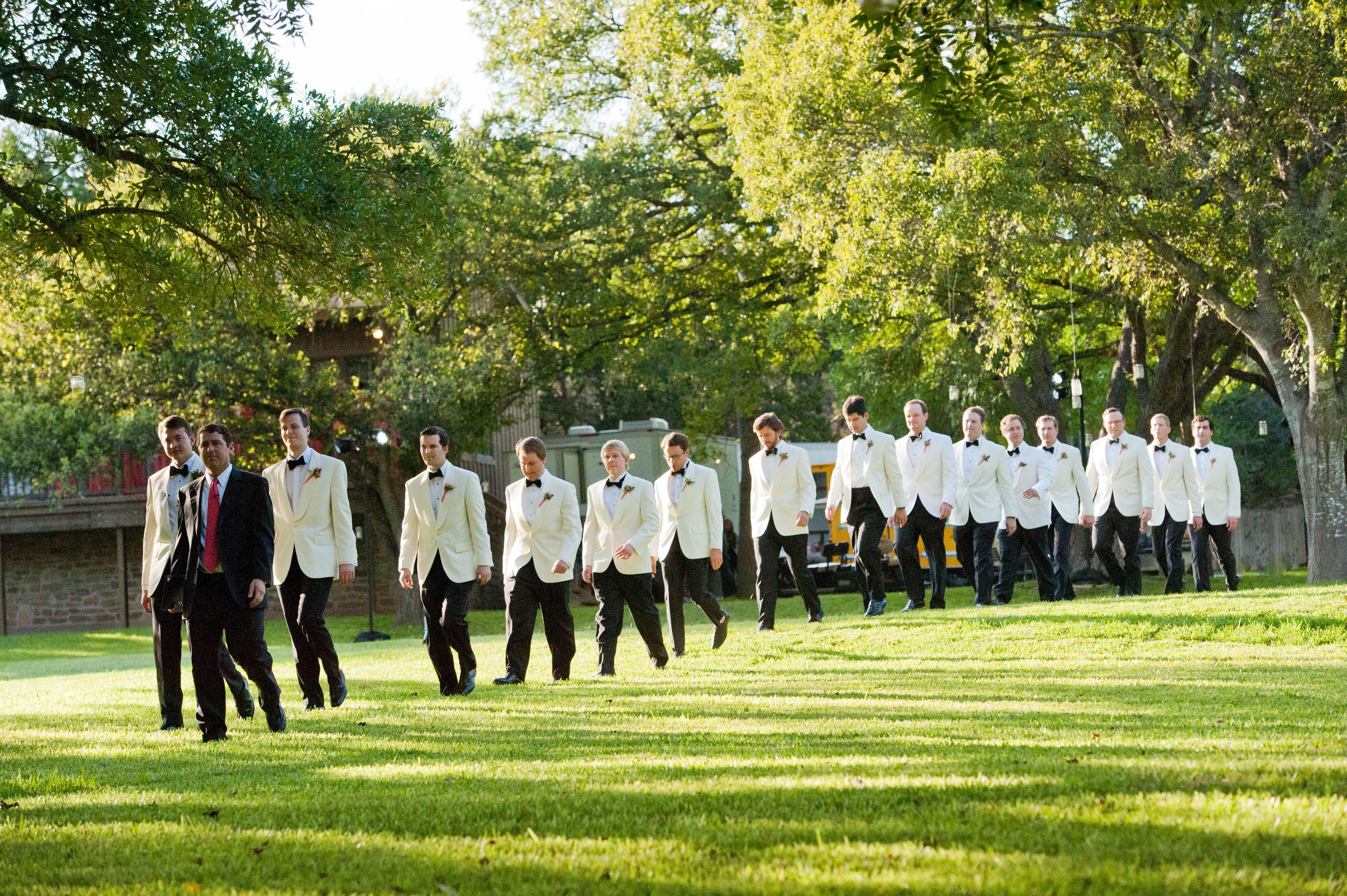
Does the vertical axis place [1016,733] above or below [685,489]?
below

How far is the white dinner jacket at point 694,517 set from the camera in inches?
496

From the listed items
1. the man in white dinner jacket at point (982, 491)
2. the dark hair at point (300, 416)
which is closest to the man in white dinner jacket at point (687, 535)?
the dark hair at point (300, 416)

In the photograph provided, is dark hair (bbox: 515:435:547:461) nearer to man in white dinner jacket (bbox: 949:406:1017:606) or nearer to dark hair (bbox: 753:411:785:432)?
dark hair (bbox: 753:411:785:432)

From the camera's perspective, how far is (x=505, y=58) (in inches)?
1201

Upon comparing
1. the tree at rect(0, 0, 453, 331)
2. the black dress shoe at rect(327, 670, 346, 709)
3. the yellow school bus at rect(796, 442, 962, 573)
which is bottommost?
the black dress shoe at rect(327, 670, 346, 709)

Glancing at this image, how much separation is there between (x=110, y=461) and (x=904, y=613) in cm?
2265

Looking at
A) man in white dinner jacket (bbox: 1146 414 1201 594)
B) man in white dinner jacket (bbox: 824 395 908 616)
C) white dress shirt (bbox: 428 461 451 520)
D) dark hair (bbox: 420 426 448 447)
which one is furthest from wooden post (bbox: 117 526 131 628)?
dark hair (bbox: 420 426 448 447)

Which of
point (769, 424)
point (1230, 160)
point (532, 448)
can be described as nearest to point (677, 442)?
point (769, 424)

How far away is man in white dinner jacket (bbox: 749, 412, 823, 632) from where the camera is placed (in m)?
13.8

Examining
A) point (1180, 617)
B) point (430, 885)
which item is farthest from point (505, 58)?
point (430, 885)

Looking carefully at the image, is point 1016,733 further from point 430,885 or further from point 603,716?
point 430,885

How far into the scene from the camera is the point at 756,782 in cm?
577

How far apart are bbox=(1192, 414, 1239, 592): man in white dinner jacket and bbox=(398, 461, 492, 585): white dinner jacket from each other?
9.01 meters

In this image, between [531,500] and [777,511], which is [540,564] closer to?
[531,500]
